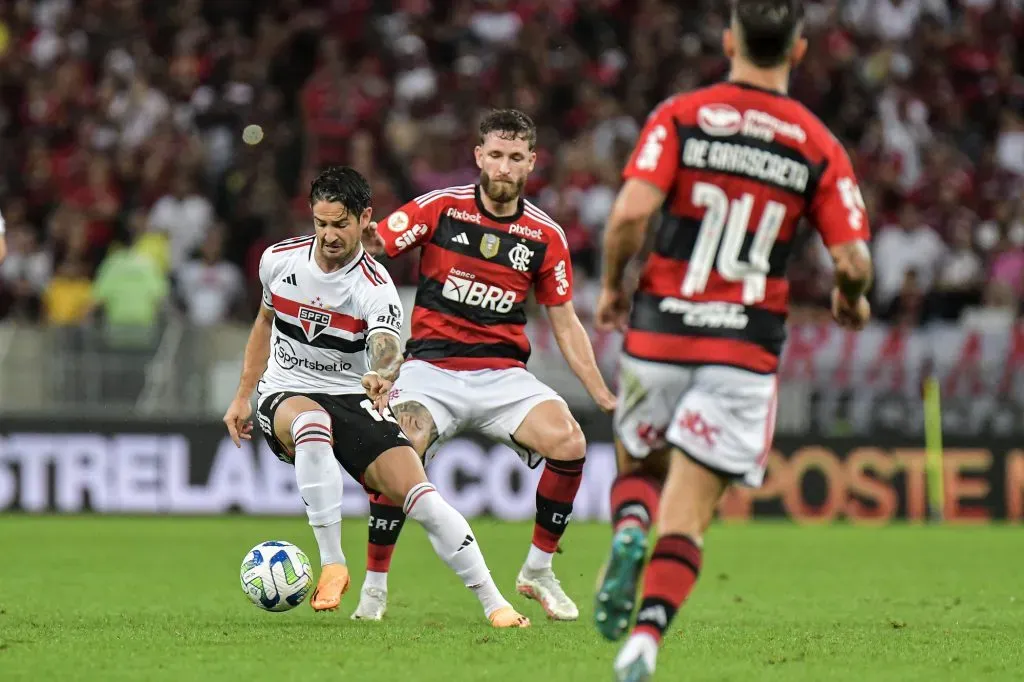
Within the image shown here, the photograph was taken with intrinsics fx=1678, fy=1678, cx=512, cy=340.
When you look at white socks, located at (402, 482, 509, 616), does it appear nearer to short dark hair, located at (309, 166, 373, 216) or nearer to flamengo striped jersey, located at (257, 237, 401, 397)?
→ flamengo striped jersey, located at (257, 237, 401, 397)

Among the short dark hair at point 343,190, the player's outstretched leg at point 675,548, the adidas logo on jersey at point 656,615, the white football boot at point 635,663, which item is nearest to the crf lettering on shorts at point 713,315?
the player's outstretched leg at point 675,548

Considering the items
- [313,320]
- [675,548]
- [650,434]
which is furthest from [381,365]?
[675,548]

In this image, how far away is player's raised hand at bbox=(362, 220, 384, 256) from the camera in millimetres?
8391

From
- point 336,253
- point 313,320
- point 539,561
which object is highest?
point 336,253

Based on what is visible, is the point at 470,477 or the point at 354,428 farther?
the point at 470,477

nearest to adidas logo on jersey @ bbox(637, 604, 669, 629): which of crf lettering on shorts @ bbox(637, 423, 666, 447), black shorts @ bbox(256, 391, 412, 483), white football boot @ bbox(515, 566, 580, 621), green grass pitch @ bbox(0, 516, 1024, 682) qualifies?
crf lettering on shorts @ bbox(637, 423, 666, 447)

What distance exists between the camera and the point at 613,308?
5773 mm

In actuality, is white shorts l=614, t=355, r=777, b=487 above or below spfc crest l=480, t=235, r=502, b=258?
below

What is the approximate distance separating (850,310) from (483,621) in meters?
3.03

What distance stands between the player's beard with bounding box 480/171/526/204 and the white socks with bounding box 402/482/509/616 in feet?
5.37

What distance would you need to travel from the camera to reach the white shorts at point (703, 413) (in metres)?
5.66

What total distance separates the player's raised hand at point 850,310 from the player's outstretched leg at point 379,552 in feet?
9.81

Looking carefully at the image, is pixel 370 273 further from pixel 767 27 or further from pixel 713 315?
pixel 767 27

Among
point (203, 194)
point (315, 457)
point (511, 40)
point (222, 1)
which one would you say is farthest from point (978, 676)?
point (222, 1)
